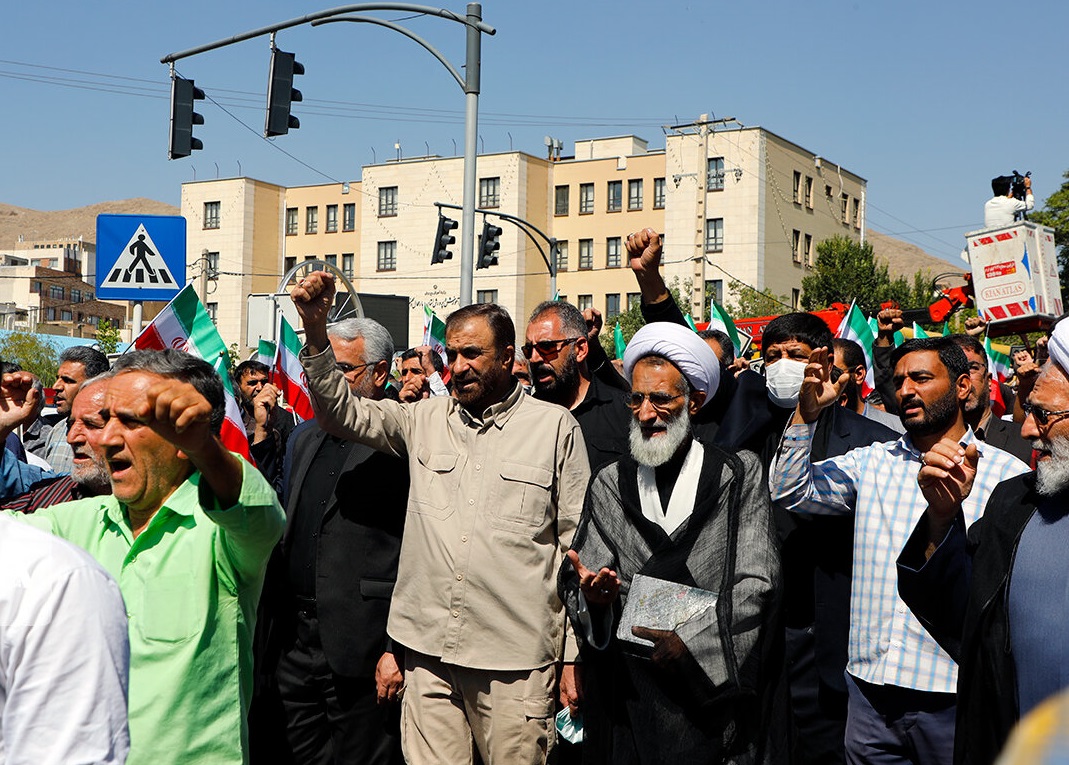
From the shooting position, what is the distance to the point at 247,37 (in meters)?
14.9

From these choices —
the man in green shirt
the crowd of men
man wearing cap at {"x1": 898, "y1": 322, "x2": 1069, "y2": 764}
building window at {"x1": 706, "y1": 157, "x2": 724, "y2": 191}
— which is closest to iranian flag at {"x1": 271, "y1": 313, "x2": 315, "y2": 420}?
the crowd of men

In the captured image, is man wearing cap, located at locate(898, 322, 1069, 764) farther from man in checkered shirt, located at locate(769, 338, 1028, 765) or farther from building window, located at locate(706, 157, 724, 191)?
building window, located at locate(706, 157, 724, 191)

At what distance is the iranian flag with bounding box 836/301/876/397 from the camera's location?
36.0 ft

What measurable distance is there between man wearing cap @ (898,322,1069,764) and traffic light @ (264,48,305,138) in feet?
42.0

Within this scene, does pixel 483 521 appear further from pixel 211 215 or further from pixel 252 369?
pixel 211 215

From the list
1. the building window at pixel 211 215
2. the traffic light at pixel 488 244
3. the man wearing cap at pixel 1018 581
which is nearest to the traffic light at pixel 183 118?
the traffic light at pixel 488 244

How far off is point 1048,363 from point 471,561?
2309 mm

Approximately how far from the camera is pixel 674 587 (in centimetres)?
432

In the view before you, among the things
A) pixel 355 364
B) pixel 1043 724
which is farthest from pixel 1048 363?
pixel 355 364

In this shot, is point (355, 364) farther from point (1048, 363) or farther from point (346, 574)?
point (1048, 363)

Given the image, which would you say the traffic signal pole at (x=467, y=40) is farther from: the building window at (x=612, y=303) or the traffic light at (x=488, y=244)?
the building window at (x=612, y=303)

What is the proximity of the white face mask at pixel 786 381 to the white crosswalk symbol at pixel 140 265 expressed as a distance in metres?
5.37

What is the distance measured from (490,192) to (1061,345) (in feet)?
209

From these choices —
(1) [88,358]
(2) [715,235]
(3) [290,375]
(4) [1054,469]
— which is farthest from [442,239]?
(2) [715,235]
